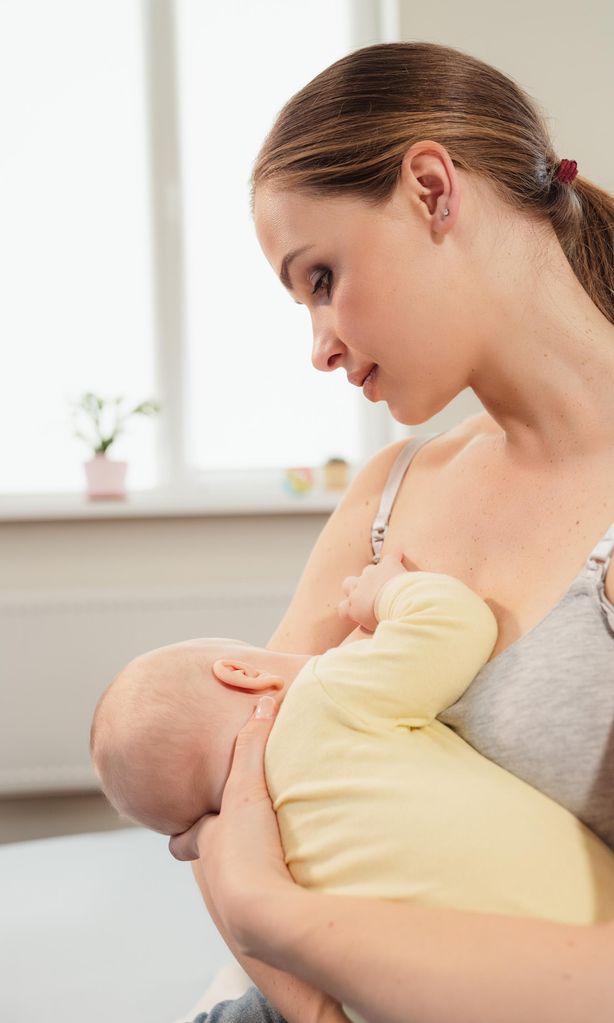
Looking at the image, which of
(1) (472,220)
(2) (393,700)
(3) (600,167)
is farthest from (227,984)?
(3) (600,167)

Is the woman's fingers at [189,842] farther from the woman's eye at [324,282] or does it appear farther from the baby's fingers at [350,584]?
the woman's eye at [324,282]

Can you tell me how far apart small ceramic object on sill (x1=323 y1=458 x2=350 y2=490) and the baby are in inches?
80.6

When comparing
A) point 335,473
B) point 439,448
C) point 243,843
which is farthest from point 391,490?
point 335,473

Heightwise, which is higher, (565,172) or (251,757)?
(565,172)

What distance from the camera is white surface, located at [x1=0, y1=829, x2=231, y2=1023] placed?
1.45m

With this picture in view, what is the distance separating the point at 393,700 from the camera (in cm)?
108

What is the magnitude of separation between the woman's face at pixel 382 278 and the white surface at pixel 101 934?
2.93 ft

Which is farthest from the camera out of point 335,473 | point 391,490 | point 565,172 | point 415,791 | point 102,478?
point 335,473

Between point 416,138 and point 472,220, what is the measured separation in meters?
0.11

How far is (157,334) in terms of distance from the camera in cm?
348

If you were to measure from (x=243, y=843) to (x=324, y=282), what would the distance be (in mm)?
650

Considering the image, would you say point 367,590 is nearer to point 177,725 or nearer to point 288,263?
point 177,725

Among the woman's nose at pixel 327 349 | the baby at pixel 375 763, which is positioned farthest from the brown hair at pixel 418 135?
the baby at pixel 375 763

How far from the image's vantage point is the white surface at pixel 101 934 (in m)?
1.45
